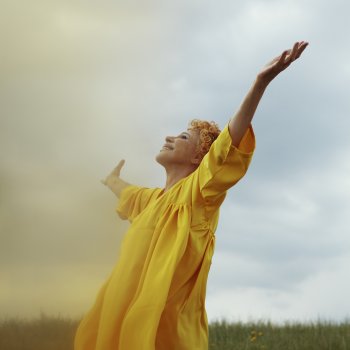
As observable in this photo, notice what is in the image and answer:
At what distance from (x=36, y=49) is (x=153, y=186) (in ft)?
2.57

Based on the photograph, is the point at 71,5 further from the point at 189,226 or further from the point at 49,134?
the point at 189,226

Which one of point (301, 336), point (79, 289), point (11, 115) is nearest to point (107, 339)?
point (79, 289)

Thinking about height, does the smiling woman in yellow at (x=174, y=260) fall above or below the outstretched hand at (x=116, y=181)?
below

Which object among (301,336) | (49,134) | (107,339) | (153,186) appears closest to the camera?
(107,339)

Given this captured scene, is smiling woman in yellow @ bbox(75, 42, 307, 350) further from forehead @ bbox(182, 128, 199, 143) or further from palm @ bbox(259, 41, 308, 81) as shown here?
forehead @ bbox(182, 128, 199, 143)

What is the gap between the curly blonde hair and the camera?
3.19 meters

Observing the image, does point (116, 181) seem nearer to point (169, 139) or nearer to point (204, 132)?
point (169, 139)

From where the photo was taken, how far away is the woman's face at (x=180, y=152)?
3166mm

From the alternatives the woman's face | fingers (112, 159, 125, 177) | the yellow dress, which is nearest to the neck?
the woman's face

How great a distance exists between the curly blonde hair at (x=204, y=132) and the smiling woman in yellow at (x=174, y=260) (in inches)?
6.5

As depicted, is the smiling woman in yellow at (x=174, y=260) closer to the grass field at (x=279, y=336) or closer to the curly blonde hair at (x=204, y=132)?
the curly blonde hair at (x=204, y=132)

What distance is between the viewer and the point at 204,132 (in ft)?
10.6

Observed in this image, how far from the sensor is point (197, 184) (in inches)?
116

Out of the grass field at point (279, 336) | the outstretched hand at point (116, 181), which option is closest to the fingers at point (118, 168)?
the outstretched hand at point (116, 181)
